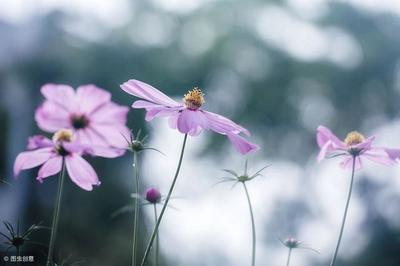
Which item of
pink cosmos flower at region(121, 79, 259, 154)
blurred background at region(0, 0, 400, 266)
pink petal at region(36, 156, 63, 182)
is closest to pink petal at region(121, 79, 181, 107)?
pink cosmos flower at region(121, 79, 259, 154)

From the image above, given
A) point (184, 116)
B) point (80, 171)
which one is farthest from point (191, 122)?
point (80, 171)

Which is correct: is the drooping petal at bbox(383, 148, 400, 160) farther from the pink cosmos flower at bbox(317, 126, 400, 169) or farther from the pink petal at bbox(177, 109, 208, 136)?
the pink petal at bbox(177, 109, 208, 136)

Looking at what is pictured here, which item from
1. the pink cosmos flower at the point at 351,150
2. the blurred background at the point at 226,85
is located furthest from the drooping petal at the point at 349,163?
the blurred background at the point at 226,85

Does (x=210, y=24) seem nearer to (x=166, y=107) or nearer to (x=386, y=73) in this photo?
(x=386, y=73)

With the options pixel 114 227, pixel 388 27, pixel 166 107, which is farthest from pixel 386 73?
pixel 166 107

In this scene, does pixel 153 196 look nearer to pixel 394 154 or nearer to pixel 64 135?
pixel 64 135

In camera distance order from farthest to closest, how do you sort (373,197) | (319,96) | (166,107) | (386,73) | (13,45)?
1. (319,96)
2. (386,73)
3. (13,45)
4. (373,197)
5. (166,107)
